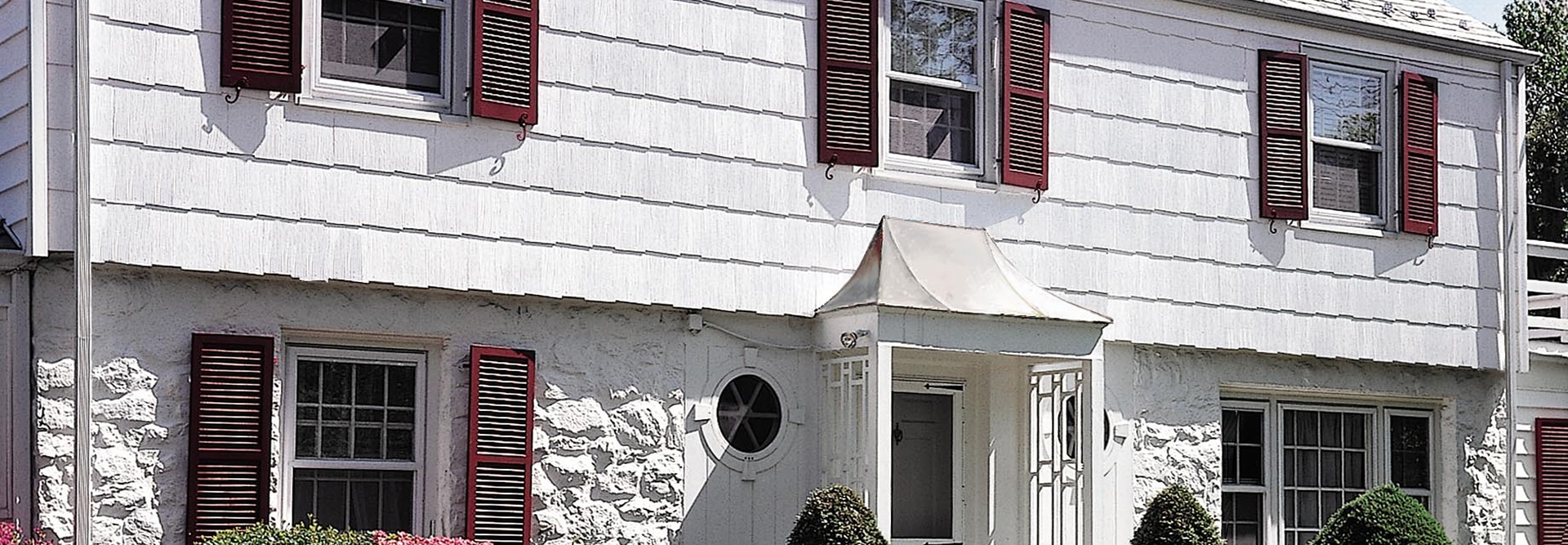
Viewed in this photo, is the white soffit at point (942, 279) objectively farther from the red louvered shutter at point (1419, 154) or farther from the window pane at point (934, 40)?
the red louvered shutter at point (1419, 154)

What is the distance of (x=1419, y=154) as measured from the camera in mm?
14891

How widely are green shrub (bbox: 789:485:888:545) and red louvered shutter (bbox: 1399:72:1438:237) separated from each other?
5.79 metres

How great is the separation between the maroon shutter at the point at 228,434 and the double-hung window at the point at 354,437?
13.2 inches

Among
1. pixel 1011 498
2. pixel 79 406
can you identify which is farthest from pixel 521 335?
pixel 1011 498

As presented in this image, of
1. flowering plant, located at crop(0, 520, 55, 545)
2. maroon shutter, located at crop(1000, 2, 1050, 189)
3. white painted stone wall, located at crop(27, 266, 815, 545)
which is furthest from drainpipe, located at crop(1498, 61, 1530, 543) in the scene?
flowering plant, located at crop(0, 520, 55, 545)

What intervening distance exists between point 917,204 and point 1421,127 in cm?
469

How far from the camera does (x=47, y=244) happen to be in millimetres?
9750

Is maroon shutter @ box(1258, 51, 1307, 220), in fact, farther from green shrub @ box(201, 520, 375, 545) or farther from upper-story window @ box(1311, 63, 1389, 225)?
green shrub @ box(201, 520, 375, 545)

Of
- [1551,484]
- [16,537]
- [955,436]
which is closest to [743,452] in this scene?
[955,436]

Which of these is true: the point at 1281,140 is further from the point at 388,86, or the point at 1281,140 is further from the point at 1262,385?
the point at 388,86

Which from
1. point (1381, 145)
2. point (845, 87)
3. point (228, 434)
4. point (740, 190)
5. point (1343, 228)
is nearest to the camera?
point (228, 434)

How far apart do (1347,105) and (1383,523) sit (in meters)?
3.45

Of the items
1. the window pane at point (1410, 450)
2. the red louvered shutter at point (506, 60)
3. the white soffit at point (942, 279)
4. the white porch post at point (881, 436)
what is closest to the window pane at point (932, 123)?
the white soffit at point (942, 279)

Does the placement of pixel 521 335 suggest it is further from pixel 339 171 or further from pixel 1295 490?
pixel 1295 490
